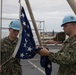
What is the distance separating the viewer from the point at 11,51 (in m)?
4.49

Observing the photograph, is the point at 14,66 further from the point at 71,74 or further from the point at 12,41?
the point at 71,74

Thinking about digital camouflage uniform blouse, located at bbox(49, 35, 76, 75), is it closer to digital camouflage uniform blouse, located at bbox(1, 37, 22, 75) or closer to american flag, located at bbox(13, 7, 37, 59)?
american flag, located at bbox(13, 7, 37, 59)

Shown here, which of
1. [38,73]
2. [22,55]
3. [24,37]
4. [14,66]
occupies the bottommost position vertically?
[38,73]

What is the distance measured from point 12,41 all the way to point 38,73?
5.13m

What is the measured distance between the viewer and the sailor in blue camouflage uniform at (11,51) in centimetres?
445

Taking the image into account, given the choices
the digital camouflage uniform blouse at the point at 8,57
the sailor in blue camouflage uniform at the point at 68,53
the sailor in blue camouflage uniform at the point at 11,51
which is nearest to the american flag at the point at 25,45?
the sailor in blue camouflage uniform at the point at 68,53

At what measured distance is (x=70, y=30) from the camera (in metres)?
3.45

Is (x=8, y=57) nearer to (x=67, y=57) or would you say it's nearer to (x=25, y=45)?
(x=25, y=45)

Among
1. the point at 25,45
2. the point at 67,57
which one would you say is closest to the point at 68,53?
the point at 67,57

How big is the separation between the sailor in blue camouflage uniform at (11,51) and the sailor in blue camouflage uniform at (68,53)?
1.08 meters

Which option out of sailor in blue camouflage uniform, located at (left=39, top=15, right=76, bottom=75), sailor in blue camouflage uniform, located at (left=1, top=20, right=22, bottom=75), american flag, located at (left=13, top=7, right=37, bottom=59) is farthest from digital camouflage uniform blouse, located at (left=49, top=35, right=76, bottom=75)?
sailor in blue camouflage uniform, located at (left=1, top=20, right=22, bottom=75)

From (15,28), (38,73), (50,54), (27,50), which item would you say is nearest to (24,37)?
(27,50)

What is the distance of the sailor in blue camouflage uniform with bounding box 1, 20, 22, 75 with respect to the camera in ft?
14.6

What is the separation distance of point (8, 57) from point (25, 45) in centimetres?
90
